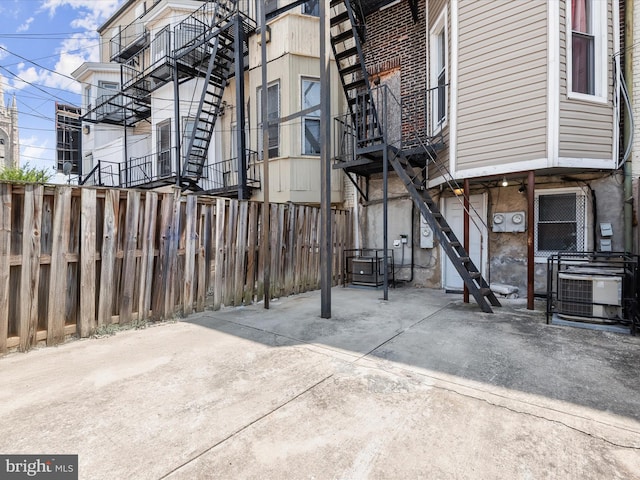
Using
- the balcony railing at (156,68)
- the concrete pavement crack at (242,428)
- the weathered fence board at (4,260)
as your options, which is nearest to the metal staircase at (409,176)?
the concrete pavement crack at (242,428)

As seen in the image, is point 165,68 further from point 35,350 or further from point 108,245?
point 35,350

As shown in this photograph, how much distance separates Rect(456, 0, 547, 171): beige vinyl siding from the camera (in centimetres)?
504

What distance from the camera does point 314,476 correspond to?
1630mm

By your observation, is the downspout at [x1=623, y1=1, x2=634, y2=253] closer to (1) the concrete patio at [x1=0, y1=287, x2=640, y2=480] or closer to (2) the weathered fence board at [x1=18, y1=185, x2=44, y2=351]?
(1) the concrete patio at [x1=0, y1=287, x2=640, y2=480]

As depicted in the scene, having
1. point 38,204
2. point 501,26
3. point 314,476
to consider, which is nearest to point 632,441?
point 314,476

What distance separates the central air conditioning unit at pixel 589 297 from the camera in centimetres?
417

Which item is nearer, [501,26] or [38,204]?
[38,204]

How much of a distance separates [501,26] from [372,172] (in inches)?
155

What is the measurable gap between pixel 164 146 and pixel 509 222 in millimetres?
11945

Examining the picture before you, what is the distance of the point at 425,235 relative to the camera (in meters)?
7.53

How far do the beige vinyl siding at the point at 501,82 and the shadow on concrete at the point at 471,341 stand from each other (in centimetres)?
283

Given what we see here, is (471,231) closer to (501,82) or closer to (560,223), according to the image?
(560,223)

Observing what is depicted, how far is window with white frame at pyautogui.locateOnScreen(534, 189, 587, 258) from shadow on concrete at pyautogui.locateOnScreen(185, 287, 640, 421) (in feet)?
4.58

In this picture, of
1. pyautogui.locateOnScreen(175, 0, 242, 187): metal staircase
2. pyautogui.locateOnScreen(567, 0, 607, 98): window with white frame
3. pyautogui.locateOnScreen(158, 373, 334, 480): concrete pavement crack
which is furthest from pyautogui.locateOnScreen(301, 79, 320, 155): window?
pyautogui.locateOnScreen(158, 373, 334, 480): concrete pavement crack
